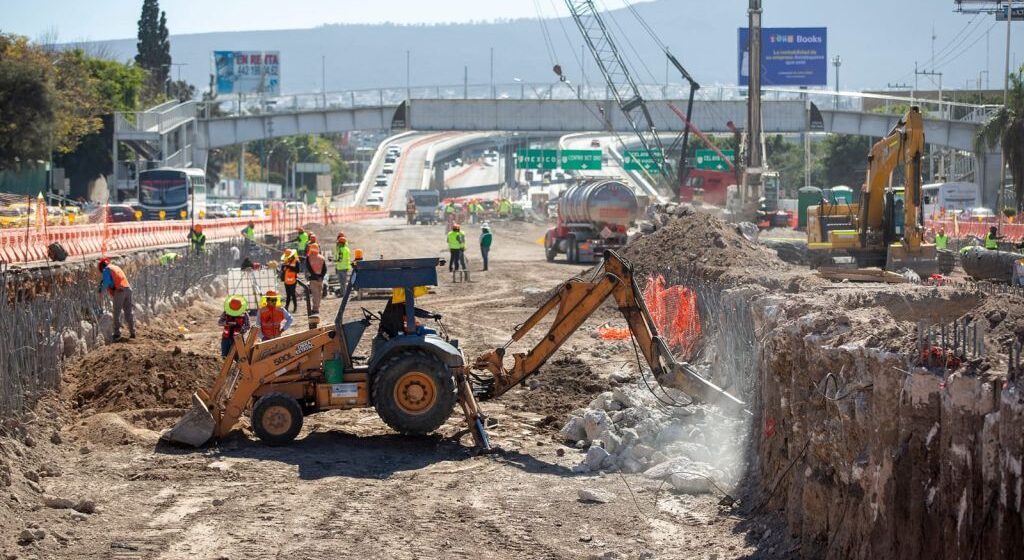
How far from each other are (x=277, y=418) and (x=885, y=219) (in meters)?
16.7

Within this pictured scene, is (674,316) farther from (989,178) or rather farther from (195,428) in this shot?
(989,178)

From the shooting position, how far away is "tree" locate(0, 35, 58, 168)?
51438mm

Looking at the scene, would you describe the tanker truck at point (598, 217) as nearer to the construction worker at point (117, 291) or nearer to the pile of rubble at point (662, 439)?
the construction worker at point (117, 291)

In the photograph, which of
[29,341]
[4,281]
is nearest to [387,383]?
[29,341]

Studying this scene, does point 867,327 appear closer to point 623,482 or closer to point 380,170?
point 623,482

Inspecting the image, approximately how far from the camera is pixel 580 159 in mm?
100125

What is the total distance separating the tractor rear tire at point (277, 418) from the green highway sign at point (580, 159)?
86.9 m

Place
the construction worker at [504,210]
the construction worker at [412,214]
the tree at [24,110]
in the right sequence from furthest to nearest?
the construction worker at [504,210] < the construction worker at [412,214] < the tree at [24,110]

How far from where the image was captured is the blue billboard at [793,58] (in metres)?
72.2

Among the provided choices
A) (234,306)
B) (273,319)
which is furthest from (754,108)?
(273,319)

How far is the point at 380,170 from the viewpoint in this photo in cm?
12962

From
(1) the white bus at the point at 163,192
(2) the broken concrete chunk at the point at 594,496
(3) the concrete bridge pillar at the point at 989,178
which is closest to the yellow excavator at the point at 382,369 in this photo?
(2) the broken concrete chunk at the point at 594,496

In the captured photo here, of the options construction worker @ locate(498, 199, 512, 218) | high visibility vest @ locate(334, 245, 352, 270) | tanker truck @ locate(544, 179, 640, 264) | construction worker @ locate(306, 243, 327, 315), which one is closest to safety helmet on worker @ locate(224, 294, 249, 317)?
construction worker @ locate(306, 243, 327, 315)

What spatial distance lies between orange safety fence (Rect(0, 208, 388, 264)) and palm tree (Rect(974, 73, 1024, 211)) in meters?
31.3
